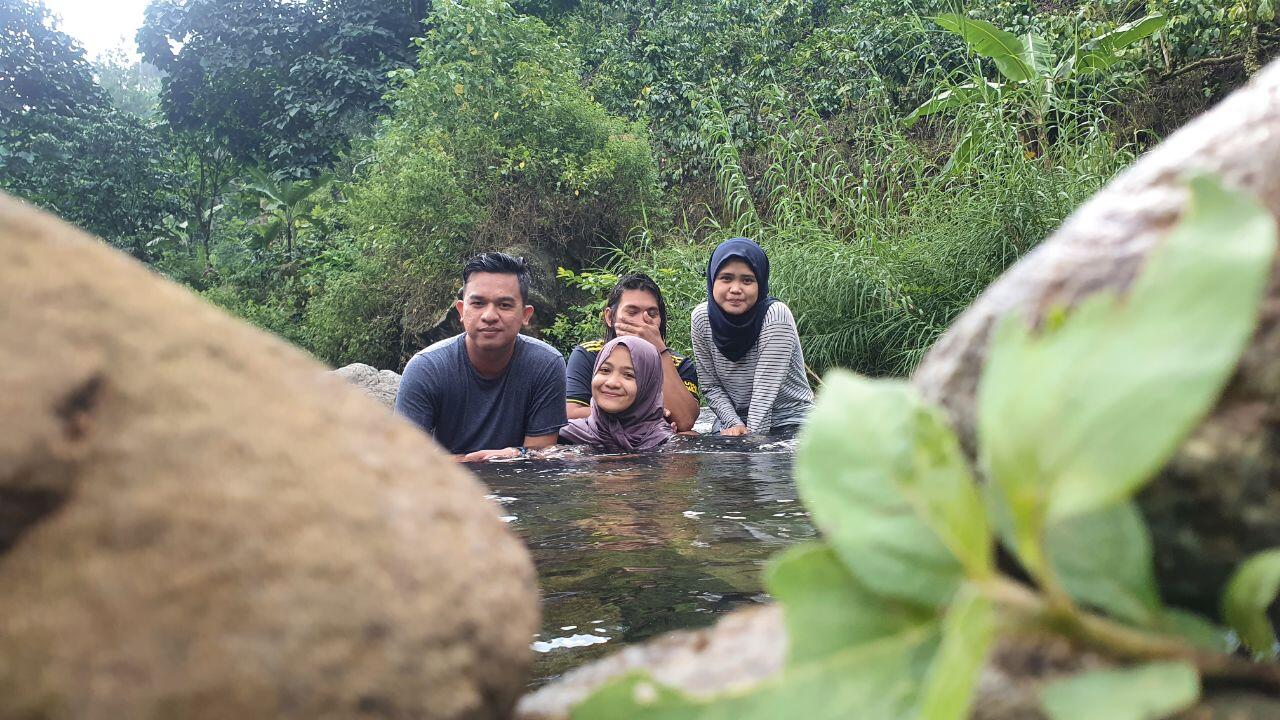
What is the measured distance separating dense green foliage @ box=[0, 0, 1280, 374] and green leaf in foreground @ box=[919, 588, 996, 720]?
623cm

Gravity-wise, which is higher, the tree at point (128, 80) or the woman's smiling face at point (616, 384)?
the tree at point (128, 80)

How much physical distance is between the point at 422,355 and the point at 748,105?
29.2ft

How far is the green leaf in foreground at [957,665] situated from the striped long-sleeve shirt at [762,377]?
591cm

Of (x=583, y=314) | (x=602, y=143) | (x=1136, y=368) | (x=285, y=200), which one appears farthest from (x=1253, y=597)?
(x=285, y=200)

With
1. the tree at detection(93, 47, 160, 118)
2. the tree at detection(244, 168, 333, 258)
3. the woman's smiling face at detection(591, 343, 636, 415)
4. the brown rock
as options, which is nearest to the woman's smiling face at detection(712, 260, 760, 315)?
the woman's smiling face at detection(591, 343, 636, 415)

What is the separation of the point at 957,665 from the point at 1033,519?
11cm

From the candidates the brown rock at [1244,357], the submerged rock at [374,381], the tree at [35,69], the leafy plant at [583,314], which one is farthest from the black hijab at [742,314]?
the tree at [35,69]

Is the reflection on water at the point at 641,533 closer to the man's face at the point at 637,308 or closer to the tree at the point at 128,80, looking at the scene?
the man's face at the point at 637,308

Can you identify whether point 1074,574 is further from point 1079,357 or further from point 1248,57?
point 1248,57

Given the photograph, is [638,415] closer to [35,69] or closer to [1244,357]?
[1244,357]

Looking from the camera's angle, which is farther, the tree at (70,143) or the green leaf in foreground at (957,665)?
the tree at (70,143)

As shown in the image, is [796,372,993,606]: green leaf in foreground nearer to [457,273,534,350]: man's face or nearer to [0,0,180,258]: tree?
[457,273,534,350]: man's face

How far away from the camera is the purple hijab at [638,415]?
6004 millimetres

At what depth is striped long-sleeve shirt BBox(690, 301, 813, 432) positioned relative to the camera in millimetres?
6664
